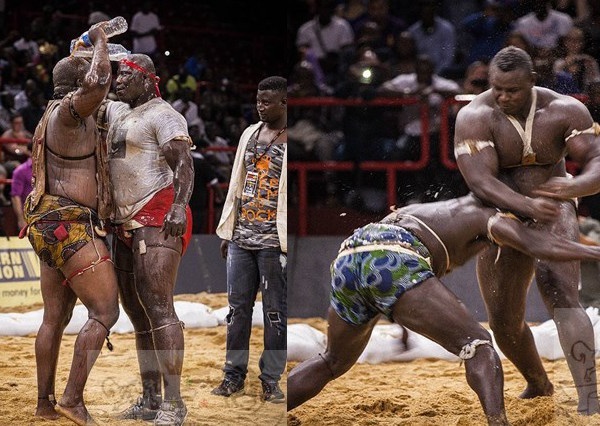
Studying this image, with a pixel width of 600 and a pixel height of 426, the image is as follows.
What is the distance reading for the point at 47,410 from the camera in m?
4.17

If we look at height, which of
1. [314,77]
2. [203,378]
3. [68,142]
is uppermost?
[314,77]

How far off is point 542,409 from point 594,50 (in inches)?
94.6

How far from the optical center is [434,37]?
5949 mm

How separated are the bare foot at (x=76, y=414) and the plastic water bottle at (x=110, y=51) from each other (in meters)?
1.61

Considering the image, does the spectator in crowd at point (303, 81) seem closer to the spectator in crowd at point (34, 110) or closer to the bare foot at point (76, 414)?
the spectator in crowd at point (34, 110)

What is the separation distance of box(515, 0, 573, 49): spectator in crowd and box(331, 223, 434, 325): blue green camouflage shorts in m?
2.46

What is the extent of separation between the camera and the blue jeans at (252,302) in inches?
197

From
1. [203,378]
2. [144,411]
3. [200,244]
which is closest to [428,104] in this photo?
[200,244]

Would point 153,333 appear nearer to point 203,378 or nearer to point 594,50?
point 203,378

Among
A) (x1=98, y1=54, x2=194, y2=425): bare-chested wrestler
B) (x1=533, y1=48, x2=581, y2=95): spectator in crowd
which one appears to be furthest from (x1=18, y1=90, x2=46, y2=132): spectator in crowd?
(x1=533, y1=48, x2=581, y2=95): spectator in crowd

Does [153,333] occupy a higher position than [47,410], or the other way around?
[153,333]

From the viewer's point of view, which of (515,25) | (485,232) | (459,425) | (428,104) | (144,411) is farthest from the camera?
(515,25)

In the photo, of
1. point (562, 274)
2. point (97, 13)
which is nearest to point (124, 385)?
point (97, 13)

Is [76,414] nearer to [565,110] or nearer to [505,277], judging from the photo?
[505,277]
